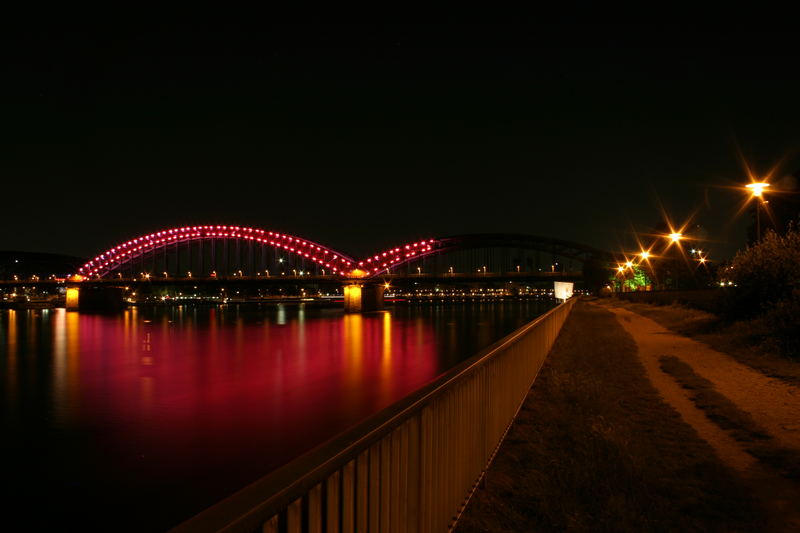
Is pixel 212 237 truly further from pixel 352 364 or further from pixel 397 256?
pixel 352 364

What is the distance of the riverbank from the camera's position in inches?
229

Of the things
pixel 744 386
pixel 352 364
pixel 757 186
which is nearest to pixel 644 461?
pixel 744 386

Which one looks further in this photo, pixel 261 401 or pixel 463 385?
pixel 261 401

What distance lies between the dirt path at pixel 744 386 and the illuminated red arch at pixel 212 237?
105 m

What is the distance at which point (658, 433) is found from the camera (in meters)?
9.17

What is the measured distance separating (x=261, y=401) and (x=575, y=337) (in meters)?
11.8

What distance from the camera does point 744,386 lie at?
13.3 m

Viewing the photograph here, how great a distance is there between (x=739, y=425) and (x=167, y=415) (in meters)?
15.5

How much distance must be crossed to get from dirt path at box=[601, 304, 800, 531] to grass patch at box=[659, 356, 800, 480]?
11 centimetres

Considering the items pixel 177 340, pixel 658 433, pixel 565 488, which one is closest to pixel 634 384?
pixel 658 433

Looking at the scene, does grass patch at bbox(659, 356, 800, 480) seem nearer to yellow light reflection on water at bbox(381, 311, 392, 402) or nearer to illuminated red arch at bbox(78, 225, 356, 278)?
yellow light reflection on water at bbox(381, 311, 392, 402)

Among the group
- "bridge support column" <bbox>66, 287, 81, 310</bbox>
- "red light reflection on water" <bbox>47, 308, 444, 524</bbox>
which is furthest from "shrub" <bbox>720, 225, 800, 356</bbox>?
"bridge support column" <bbox>66, 287, 81, 310</bbox>

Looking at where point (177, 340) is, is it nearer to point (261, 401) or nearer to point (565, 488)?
point (261, 401)

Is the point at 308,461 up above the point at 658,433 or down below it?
above
